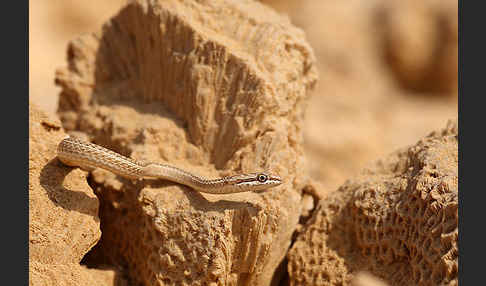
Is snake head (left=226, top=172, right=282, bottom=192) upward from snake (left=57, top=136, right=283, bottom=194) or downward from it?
downward

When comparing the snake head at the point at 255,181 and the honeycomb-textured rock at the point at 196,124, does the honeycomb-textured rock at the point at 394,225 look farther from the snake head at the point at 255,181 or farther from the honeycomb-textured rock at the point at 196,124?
the snake head at the point at 255,181

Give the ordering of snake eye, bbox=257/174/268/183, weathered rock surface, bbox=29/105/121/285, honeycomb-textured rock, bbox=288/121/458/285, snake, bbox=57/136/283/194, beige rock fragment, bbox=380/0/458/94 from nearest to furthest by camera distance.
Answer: honeycomb-textured rock, bbox=288/121/458/285 < weathered rock surface, bbox=29/105/121/285 < snake eye, bbox=257/174/268/183 < snake, bbox=57/136/283/194 < beige rock fragment, bbox=380/0/458/94

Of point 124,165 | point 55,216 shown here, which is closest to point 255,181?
point 124,165

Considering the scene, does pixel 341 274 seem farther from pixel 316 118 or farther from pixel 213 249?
pixel 316 118

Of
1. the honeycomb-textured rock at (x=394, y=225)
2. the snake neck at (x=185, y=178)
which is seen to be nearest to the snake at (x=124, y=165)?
the snake neck at (x=185, y=178)

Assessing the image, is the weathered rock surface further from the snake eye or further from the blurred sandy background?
the blurred sandy background

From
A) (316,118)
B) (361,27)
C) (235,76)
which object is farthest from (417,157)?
(361,27)

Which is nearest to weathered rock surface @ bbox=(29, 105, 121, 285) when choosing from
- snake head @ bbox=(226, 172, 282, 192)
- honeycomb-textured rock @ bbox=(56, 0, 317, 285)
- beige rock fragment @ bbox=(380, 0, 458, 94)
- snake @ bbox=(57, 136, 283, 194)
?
snake @ bbox=(57, 136, 283, 194)
